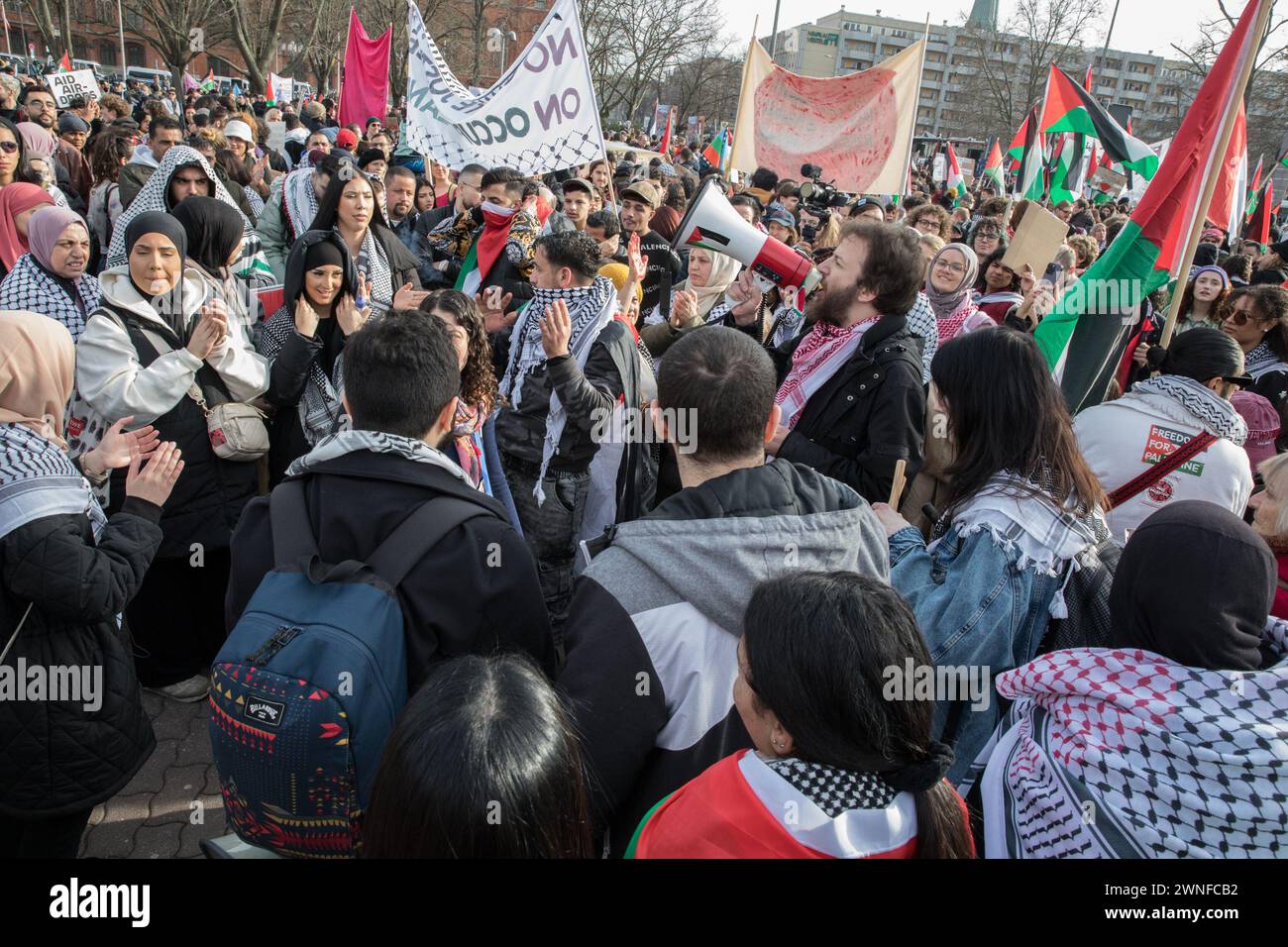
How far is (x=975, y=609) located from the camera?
1906 mm

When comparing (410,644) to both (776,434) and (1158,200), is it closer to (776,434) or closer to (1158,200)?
(776,434)

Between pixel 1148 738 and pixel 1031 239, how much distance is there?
3939mm

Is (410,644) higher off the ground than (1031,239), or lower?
lower

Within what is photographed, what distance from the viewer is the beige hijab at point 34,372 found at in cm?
204

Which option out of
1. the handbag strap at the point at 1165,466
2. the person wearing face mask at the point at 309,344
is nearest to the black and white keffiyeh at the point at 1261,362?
the handbag strap at the point at 1165,466

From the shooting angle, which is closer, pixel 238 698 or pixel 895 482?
pixel 238 698

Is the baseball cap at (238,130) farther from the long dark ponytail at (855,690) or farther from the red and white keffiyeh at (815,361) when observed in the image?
the long dark ponytail at (855,690)

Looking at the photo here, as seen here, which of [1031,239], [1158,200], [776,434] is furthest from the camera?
[1031,239]

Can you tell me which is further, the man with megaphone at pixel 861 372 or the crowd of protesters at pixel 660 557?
the man with megaphone at pixel 861 372

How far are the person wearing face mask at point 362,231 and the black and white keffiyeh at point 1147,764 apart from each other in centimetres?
315

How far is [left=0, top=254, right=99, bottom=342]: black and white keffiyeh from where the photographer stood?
3.29m

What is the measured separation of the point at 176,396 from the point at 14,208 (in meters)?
2.82

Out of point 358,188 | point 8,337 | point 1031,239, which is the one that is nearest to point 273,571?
point 8,337

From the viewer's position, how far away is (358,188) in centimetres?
403
